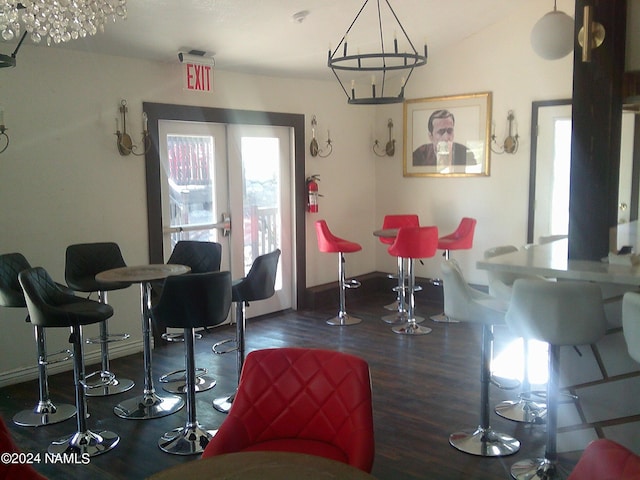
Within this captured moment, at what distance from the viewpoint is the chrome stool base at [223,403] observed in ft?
12.9

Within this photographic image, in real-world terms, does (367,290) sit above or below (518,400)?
above

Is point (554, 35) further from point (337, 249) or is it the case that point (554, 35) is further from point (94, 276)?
point (94, 276)

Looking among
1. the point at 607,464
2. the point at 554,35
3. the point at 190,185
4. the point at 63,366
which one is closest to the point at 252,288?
the point at 63,366

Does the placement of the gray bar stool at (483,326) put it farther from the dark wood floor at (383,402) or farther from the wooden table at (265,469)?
the wooden table at (265,469)

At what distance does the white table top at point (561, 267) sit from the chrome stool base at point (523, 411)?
993mm

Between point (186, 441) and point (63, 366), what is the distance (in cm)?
176

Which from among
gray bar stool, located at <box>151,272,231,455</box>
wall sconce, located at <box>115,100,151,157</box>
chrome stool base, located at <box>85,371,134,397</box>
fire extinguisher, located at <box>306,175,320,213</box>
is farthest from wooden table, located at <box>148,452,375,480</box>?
fire extinguisher, located at <box>306,175,320,213</box>

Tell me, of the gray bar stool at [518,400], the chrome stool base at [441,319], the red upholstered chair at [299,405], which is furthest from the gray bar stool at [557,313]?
the chrome stool base at [441,319]

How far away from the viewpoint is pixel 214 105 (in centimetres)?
559

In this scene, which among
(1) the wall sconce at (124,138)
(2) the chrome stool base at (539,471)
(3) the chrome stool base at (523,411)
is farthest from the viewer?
(1) the wall sconce at (124,138)

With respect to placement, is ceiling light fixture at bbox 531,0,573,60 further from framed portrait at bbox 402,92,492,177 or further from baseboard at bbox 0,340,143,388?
baseboard at bbox 0,340,143,388

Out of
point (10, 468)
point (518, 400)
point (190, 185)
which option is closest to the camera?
point (10, 468)

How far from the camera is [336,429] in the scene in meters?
2.20

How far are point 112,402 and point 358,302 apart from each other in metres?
3.41
